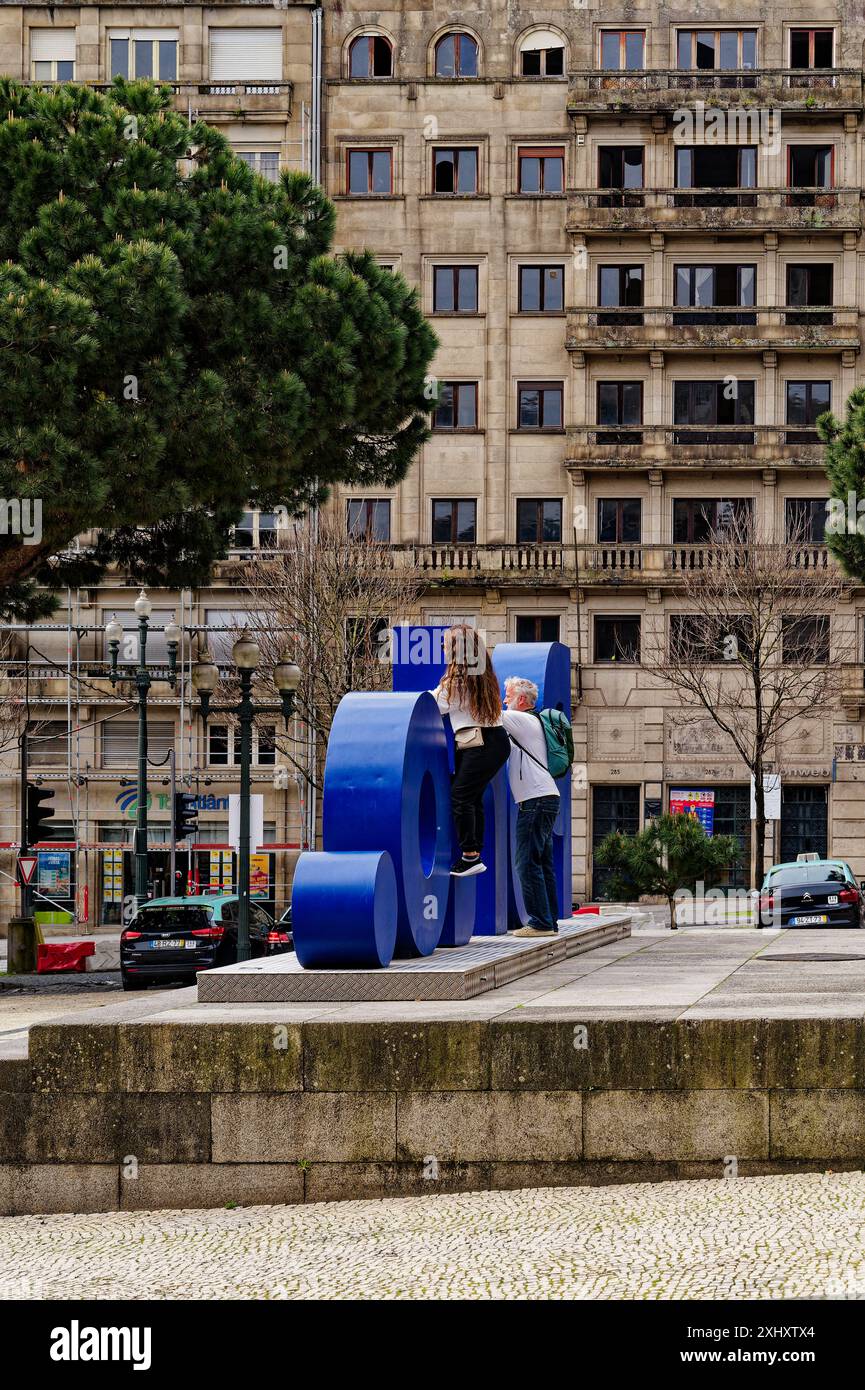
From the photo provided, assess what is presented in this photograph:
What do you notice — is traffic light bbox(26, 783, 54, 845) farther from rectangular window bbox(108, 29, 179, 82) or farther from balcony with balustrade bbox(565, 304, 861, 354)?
rectangular window bbox(108, 29, 179, 82)

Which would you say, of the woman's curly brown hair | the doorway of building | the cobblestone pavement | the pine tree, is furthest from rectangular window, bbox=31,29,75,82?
the cobblestone pavement

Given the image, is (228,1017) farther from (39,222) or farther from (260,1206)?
(39,222)

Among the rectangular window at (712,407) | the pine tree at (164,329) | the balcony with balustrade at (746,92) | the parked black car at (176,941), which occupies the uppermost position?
the balcony with balustrade at (746,92)

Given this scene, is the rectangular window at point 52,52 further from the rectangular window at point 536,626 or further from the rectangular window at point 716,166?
the rectangular window at point 536,626

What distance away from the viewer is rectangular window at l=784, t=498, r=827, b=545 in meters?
42.8

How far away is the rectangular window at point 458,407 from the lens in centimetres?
4453

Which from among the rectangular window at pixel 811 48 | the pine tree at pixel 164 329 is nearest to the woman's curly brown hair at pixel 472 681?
the pine tree at pixel 164 329

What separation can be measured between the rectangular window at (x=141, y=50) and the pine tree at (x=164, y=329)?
25.0m

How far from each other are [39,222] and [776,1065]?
14.1 meters

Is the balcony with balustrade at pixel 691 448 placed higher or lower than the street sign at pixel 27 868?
higher

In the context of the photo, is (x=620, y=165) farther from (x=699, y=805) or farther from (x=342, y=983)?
(x=342, y=983)

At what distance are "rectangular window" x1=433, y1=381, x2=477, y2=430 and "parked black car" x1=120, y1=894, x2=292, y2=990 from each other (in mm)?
20851

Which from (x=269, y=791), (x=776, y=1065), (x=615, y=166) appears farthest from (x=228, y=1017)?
(x=615, y=166)

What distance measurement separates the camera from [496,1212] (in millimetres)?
8406
